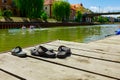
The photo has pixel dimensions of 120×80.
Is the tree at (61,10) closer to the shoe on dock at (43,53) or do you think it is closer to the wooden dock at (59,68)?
the shoe on dock at (43,53)

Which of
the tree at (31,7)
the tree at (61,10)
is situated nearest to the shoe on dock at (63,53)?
the tree at (31,7)

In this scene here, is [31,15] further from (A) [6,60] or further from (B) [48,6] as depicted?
(A) [6,60]

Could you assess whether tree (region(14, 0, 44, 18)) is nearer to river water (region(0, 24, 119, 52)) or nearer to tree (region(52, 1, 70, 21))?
tree (region(52, 1, 70, 21))

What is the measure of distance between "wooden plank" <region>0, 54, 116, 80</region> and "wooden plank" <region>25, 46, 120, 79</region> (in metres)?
0.22

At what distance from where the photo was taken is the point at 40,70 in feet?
11.4

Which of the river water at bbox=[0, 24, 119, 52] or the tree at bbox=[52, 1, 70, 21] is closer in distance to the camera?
the river water at bbox=[0, 24, 119, 52]

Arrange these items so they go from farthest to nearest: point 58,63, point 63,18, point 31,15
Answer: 1. point 63,18
2. point 31,15
3. point 58,63

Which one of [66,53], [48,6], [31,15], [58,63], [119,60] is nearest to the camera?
[58,63]

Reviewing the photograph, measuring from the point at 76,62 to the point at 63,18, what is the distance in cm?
6278

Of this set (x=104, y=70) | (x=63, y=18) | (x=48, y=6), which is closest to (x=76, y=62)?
(x=104, y=70)

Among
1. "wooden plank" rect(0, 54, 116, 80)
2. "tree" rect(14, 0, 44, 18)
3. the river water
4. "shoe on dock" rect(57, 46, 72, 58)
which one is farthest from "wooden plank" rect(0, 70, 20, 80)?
"tree" rect(14, 0, 44, 18)

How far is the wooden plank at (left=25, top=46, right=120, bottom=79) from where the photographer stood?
11.3 feet

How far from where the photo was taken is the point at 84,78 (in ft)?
10.3

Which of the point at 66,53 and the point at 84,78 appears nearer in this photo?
the point at 84,78
